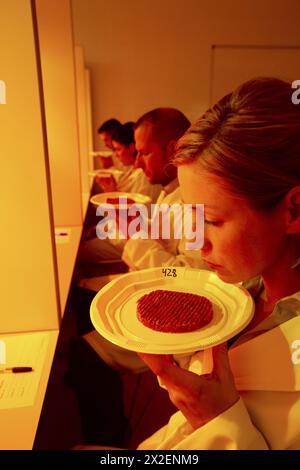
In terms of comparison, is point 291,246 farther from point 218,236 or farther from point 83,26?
point 83,26

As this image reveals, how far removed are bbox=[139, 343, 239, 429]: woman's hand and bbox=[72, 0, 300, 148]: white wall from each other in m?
2.62

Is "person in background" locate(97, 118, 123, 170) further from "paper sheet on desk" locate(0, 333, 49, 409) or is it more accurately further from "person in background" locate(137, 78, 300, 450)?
"person in background" locate(137, 78, 300, 450)

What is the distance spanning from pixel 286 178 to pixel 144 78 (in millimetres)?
3207

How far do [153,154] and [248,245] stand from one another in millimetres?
297

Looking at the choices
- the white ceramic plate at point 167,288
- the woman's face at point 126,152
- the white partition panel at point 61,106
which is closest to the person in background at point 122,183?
the woman's face at point 126,152

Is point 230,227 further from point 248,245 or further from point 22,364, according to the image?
point 22,364

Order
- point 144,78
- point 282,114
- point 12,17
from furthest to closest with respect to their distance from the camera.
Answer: point 144,78, point 12,17, point 282,114

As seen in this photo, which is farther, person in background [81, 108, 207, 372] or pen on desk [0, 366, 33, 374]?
pen on desk [0, 366, 33, 374]

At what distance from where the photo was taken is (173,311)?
471 mm

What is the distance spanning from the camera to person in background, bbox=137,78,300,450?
1.20ft

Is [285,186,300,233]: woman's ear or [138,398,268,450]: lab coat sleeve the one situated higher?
[285,186,300,233]: woman's ear

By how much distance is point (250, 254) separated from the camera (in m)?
0.41

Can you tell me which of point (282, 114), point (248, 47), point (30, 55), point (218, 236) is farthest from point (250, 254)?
point (248, 47)

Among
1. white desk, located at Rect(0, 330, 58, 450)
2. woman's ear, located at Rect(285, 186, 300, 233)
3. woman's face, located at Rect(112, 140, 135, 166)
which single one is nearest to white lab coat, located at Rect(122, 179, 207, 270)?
woman's ear, located at Rect(285, 186, 300, 233)
